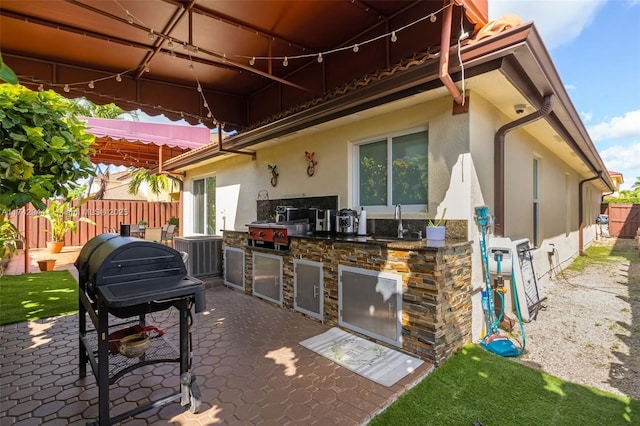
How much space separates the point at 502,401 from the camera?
9.20ft

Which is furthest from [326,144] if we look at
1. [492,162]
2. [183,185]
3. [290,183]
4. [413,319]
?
[183,185]

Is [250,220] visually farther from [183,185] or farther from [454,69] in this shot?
[454,69]

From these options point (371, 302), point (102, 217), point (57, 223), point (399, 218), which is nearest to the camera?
point (371, 302)

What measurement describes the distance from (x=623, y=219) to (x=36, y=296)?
2566cm

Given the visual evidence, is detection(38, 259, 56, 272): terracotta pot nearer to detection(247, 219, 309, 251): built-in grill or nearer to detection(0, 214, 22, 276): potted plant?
detection(0, 214, 22, 276): potted plant

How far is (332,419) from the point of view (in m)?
2.54

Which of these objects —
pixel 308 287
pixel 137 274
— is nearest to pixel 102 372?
pixel 137 274

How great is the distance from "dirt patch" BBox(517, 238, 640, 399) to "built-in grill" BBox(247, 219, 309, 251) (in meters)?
3.47

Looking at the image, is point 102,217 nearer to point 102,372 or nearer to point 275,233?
point 275,233

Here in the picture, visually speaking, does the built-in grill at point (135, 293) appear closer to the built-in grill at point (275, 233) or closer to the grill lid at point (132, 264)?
the grill lid at point (132, 264)

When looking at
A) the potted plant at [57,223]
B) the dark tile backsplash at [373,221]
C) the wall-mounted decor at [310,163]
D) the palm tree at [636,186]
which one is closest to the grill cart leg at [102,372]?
the dark tile backsplash at [373,221]

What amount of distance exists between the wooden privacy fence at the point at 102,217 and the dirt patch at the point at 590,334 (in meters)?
12.2

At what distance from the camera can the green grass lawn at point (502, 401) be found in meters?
2.56

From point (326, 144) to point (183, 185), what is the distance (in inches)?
302
